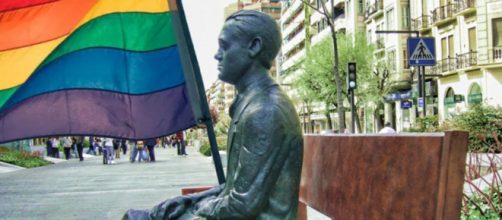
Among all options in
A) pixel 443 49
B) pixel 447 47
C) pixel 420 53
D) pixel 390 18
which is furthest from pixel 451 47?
pixel 420 53

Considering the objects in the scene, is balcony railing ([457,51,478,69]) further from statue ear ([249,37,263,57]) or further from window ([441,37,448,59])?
statue ear ([249,37,263,57])

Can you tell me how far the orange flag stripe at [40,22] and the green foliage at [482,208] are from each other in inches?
157

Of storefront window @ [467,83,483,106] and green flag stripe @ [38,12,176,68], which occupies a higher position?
green flag stripe @ [38,12,176,68]

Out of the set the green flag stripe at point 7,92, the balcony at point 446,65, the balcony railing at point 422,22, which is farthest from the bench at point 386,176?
the balcony railing at point 422,22

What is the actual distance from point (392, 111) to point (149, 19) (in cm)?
4837

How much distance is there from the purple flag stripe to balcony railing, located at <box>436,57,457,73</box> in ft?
121

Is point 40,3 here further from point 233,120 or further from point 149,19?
point 233,120

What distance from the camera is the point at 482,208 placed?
705 centimetres

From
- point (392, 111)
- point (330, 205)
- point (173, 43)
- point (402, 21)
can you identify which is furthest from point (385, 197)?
point (392, 111)

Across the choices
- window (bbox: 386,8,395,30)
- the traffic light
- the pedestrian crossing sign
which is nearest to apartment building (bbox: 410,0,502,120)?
window (bbox: 386,8,395,30)

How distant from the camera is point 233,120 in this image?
287 centimetres

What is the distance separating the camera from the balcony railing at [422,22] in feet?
145

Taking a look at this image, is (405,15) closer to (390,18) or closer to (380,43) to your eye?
(390,18)

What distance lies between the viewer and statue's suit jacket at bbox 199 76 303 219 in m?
2.67
